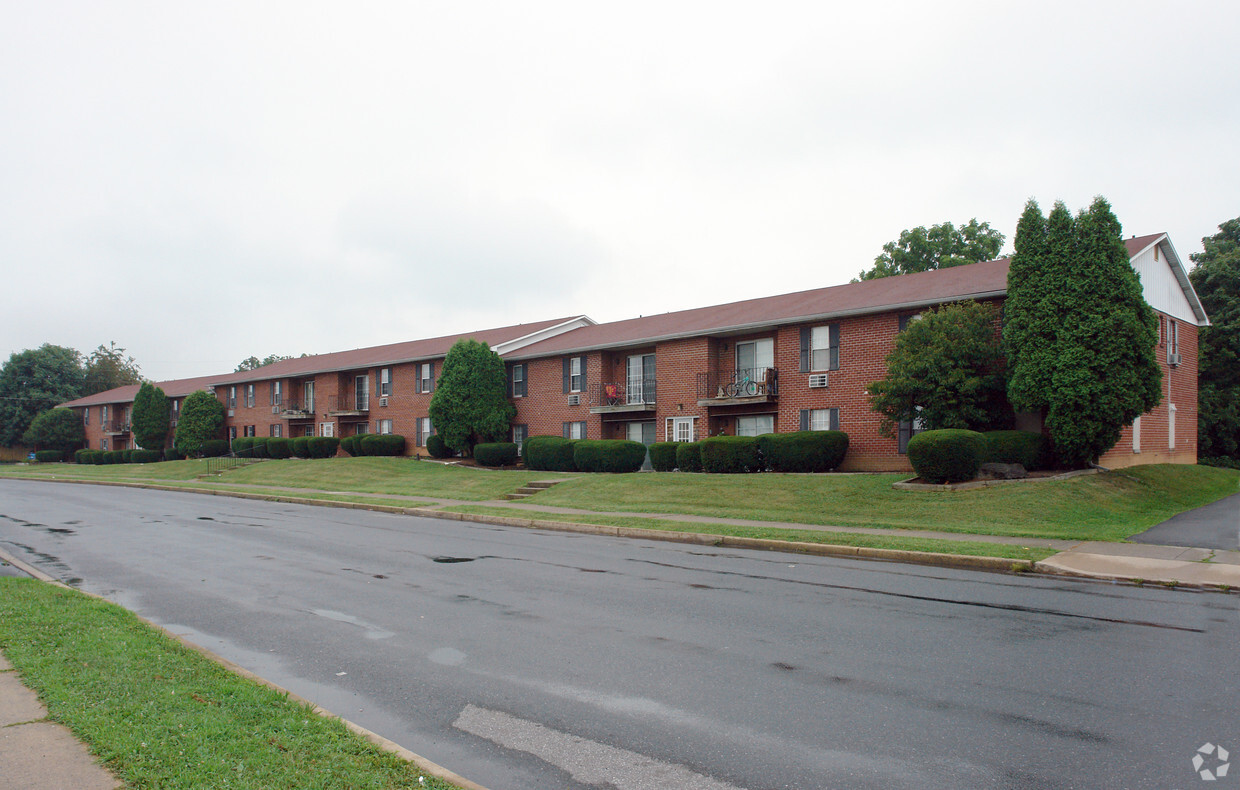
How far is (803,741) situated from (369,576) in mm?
7577

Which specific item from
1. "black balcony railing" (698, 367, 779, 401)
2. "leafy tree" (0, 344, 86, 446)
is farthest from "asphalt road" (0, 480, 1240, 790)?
"leafy tree" (0, 344, 86, 446)

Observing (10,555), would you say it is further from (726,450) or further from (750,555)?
(726,450)

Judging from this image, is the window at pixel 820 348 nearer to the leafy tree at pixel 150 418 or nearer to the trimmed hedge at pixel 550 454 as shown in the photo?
the trimmed hedge at pixel 550 454

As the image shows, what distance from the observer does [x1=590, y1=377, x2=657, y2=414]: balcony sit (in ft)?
101

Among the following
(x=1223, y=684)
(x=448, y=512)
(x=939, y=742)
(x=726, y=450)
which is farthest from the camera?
(x=726, y=450)

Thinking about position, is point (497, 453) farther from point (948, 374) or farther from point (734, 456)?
point (948, 374)

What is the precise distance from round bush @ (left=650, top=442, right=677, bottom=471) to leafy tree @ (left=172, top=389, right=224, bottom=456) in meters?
37.8

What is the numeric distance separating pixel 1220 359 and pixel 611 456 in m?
29.3

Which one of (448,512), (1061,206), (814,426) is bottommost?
(448,512)

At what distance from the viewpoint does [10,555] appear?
13.1 m

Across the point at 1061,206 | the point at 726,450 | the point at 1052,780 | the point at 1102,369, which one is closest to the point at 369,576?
the point at 1052,780

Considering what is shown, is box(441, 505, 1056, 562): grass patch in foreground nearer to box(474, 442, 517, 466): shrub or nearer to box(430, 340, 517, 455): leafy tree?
box(474, 442, 517, 466): shrub

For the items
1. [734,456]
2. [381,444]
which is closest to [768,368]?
[734,456]

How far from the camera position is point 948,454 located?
17891mm
